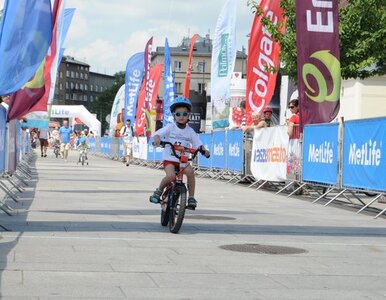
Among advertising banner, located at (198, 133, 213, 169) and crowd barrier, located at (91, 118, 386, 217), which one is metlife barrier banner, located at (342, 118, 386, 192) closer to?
crowd barrier, located at (91, 118, 386, 217)

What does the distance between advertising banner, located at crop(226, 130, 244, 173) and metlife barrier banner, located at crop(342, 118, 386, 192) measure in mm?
7085

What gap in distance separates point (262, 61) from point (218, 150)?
4336 mm

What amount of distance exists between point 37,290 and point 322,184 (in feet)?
32.8

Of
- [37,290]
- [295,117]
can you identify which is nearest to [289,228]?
[37,290]

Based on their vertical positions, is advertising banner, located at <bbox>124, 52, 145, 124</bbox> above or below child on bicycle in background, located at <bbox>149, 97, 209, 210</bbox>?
above

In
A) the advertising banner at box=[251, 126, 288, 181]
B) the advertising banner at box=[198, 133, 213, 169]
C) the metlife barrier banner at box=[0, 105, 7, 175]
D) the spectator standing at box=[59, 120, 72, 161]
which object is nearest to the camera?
the metlife barrier banner at box=[0, 105, 7, 175]

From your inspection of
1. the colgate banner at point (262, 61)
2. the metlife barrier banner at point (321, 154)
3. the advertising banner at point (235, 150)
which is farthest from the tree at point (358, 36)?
the metlife barrier banner at point (321, 154)

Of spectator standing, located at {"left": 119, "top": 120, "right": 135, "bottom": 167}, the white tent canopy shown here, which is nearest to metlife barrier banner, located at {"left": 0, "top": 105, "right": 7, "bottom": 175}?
spectator standing, located at {"left": 119, "top": 120, "right": 135, "bottom": 167}

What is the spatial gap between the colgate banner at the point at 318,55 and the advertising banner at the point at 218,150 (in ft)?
22.9

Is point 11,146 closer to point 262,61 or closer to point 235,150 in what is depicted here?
point 262,61

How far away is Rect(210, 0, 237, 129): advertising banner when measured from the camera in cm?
2539

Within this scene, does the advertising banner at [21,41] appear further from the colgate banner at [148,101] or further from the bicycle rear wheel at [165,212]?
the colgate banner at [148,101]

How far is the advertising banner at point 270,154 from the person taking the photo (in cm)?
1756

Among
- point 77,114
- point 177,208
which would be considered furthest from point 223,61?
point 77,114
